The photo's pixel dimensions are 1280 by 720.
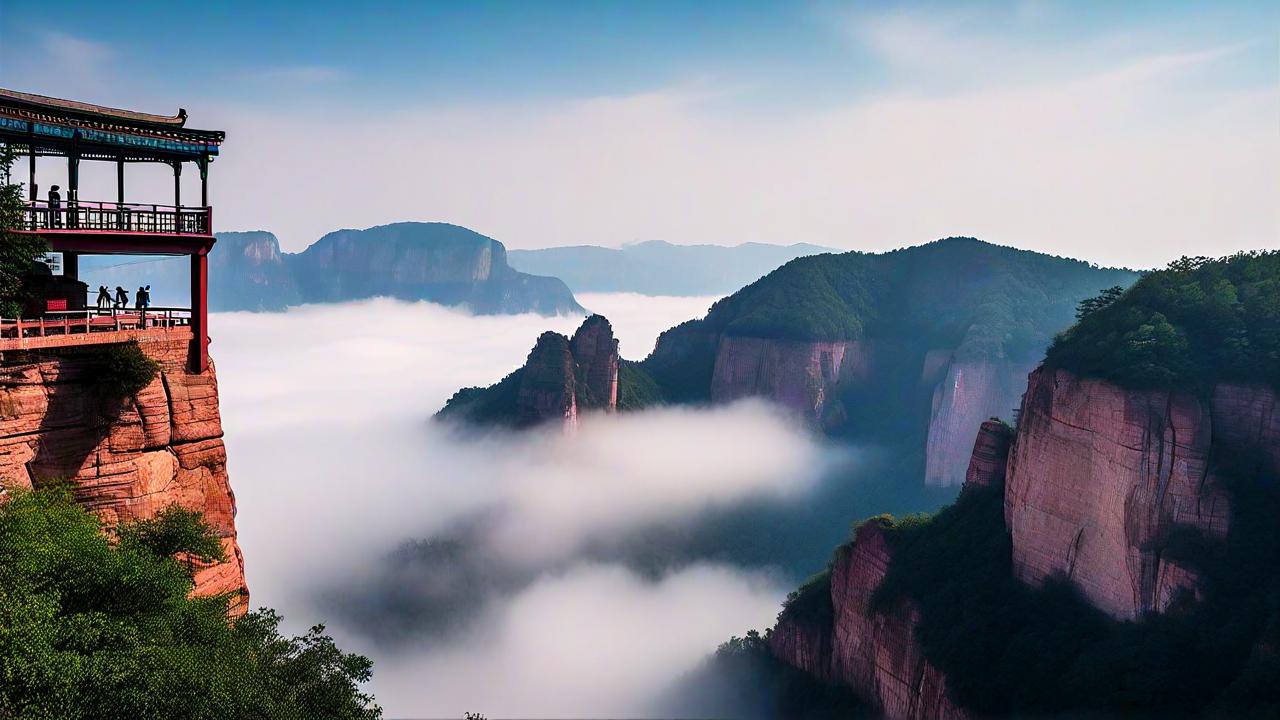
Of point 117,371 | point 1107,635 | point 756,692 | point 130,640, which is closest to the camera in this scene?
point 130,640

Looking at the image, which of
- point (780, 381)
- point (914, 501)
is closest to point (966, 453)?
point (914, 501)

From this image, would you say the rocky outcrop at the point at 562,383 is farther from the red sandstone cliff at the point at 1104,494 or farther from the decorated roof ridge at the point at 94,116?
the decorated roof ridge at the point at 94,116

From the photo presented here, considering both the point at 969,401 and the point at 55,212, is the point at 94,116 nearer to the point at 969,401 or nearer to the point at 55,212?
the point at 55,212

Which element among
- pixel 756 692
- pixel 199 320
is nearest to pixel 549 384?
pixel 756 692

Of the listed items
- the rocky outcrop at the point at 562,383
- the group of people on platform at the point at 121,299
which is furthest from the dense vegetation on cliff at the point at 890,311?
the group of people on platform at the point at 121,299

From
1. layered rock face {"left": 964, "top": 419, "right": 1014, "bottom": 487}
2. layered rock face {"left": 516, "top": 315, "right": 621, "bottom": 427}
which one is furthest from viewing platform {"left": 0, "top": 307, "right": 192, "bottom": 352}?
layered rock face {"left": 516, "top": 315, "right": 621, "bottom": 427}

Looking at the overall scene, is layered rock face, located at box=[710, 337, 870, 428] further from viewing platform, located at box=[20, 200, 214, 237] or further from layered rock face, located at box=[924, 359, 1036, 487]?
viewing platform, located at box=[20, 200, 214, 237]

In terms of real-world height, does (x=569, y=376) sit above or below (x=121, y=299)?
below
